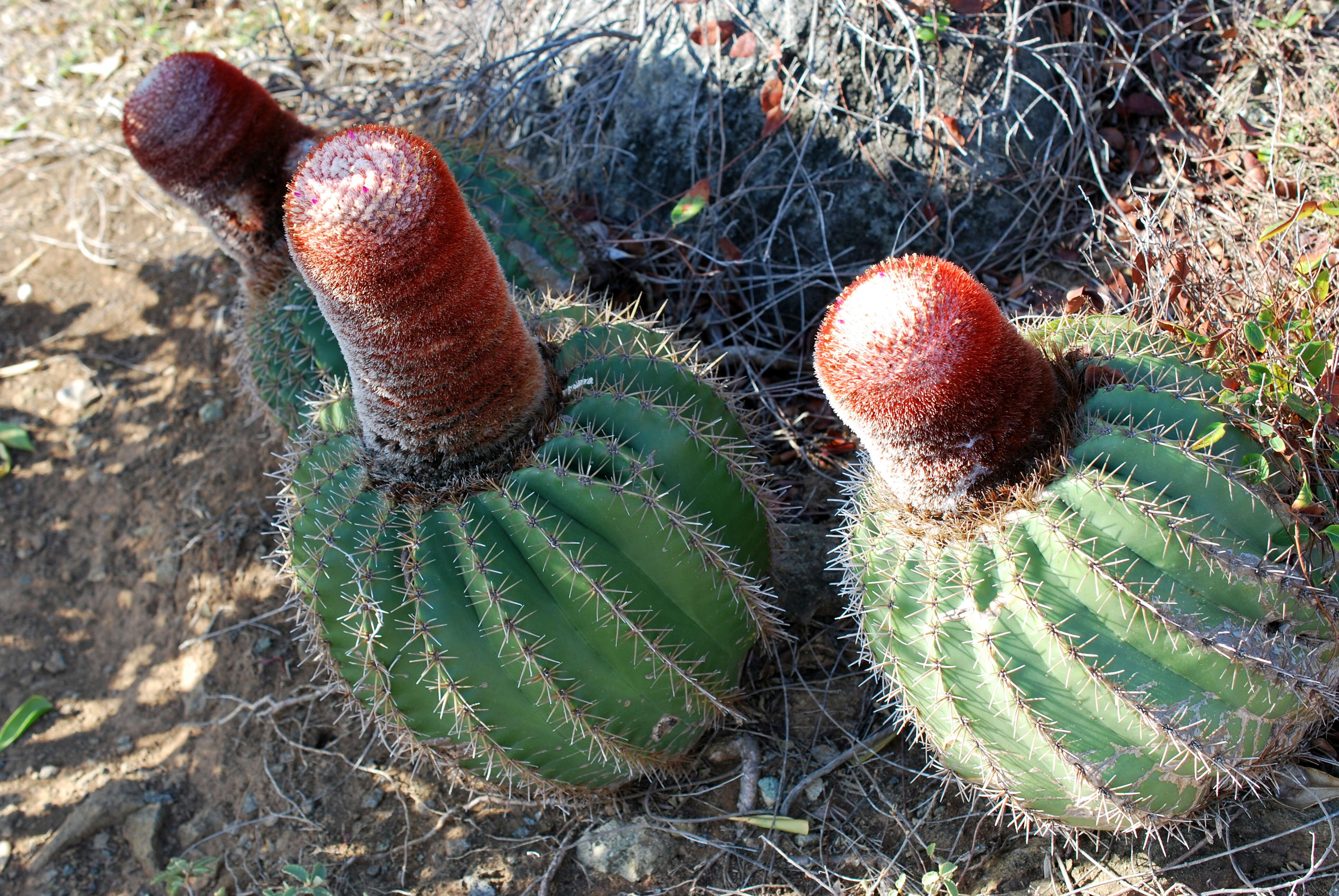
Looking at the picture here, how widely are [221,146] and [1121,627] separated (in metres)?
2.62

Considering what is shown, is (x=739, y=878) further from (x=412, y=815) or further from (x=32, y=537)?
(x=32, y=537)

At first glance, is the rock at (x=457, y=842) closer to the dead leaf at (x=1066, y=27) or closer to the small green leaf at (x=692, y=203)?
the small green leaf at (x=692, y=203)

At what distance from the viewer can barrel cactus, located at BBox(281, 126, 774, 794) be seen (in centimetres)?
184

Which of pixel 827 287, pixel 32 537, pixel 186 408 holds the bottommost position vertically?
pixel 32 537

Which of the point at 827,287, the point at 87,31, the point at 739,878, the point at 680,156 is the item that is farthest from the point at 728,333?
the point at 87,31

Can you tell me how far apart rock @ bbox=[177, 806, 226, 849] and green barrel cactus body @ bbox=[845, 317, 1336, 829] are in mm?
2003

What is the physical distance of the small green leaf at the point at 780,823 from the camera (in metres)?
2.29

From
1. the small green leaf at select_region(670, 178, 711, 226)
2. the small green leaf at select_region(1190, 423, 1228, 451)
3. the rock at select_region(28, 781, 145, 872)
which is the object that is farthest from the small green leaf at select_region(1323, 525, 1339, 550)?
the rock at select_region(28, 781, 145, 872)

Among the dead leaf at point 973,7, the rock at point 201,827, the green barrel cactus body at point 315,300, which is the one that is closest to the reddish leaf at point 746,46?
the dead leaf at point 973,7

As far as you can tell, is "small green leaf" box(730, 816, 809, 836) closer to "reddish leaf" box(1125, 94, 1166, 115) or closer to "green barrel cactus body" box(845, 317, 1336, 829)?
"green barrel cactus body" box(845, 317, 1336, 829)

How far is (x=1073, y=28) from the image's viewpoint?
3.12 m

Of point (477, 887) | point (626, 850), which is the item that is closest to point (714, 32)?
point (626, 850)

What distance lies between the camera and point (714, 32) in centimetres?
315

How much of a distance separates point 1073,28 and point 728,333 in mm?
1475
